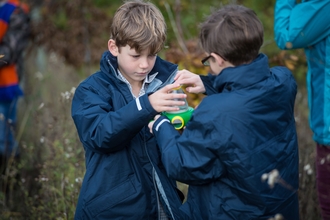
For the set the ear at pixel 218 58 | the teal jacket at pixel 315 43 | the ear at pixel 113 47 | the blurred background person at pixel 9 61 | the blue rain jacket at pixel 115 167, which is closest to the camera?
the ear at pixel 218 58

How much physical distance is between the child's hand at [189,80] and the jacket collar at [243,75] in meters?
0.29

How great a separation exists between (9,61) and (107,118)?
2.71m

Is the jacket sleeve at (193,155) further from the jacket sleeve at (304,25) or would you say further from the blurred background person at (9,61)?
the blurred background person at (9,61)

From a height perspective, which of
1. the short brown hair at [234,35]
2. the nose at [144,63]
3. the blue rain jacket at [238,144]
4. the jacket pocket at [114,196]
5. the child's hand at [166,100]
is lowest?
the jacket pocket at [114,196]

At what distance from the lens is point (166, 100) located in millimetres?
2307

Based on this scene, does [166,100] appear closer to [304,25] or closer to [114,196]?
[114,196]

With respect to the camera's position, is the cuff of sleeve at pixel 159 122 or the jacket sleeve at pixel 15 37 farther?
the jacket sleeve at pixel 15 37

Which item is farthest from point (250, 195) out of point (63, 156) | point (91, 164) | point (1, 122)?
point (1, 122)

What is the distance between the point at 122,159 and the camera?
8.43 ft

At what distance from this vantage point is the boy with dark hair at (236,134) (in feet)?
7.10

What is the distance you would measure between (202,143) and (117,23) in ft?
2.90

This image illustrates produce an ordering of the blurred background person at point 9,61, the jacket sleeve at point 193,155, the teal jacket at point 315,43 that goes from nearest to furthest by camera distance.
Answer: the jacket sleeve at point 193,155 < the teal jacket at point 315,43 < the blurred background person at point 9,61

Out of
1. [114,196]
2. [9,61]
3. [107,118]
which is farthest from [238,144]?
[9,61]

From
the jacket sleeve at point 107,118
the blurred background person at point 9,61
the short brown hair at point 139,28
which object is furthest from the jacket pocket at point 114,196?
the blurred background person at point 9,61
